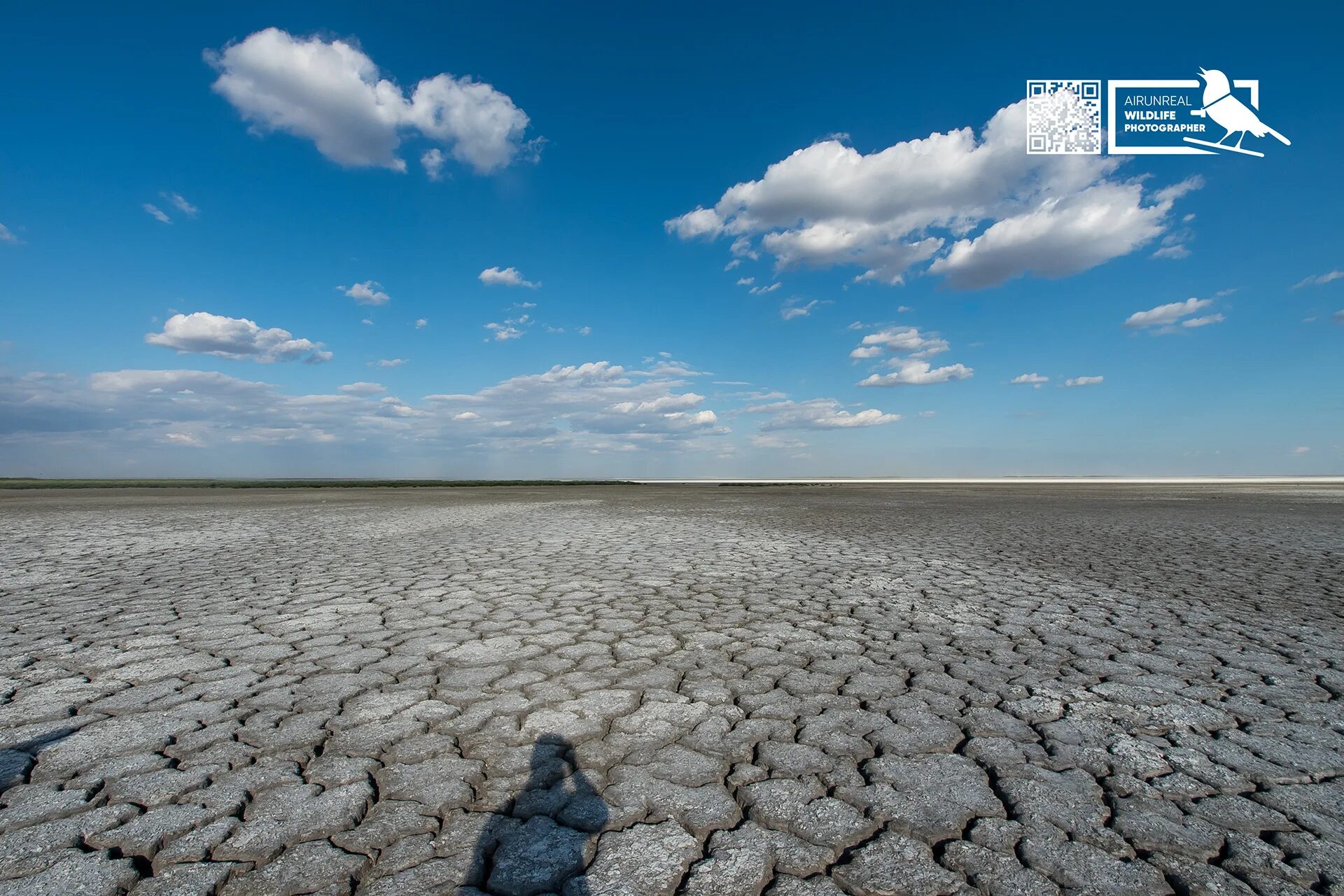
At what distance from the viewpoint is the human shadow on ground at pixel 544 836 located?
1725 mm

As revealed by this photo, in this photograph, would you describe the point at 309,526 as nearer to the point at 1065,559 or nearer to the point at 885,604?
the point at 885,604

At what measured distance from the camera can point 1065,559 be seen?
7555 millimetres

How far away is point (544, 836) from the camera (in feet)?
6.30

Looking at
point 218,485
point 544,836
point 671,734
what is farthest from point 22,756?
point 218,485

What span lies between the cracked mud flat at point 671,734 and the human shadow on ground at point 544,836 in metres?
0.01

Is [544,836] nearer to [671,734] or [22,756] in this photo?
[671,734]

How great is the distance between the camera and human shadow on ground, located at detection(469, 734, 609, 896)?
1725 millimetres

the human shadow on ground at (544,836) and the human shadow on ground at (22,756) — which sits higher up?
the human shadow on ground at (22,756)

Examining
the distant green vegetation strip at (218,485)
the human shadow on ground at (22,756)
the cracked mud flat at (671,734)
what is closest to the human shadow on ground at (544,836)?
the cracked mud flat at (671,734)

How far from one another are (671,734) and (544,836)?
32.2 inches

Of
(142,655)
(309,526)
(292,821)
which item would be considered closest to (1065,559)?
(292,821)

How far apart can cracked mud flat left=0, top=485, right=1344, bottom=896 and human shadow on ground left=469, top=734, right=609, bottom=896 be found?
10 mm

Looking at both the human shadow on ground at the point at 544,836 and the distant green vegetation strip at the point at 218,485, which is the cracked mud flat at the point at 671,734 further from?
the distant green vegetation strip at the point at 218,485

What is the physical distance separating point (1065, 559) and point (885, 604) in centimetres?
399
